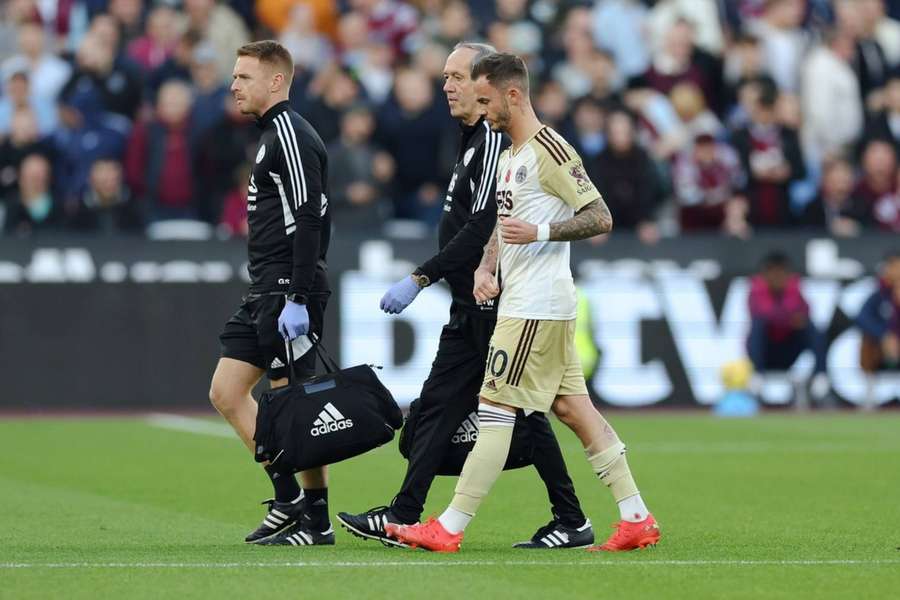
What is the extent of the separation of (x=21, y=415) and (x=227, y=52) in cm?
501

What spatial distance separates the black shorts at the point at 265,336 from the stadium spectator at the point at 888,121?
13.4 m

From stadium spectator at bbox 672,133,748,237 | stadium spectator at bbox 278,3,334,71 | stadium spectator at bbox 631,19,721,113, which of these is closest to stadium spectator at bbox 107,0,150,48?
stadium spectator at bbox 278,3,334,71

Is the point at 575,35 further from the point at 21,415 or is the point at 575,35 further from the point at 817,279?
the point at 21,415

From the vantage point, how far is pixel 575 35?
21.1 m

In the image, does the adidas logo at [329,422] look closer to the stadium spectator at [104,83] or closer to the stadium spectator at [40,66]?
the stadium spectator at [104,83]

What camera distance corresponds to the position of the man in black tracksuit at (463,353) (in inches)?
340

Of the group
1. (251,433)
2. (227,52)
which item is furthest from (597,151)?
(251,433)

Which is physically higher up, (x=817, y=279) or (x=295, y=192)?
(x=295, y=192)

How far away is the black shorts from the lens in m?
8.84

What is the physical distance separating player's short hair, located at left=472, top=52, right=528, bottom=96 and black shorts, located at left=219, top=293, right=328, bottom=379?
144 cm

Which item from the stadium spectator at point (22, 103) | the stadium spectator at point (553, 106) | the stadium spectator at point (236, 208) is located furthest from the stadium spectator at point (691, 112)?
the stadium spectator at point (22, 103)

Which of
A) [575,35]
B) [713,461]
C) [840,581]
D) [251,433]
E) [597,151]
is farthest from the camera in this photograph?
[575,35]

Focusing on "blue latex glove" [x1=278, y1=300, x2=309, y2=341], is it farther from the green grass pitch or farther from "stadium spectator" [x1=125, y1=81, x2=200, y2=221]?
"stadium spectator" [x1=125, y1=81, x2=200, y2=221]

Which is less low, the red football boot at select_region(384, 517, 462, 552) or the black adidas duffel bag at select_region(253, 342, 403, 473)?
the black adidas duffel bag at select_region(253, 342, 403, 473)
